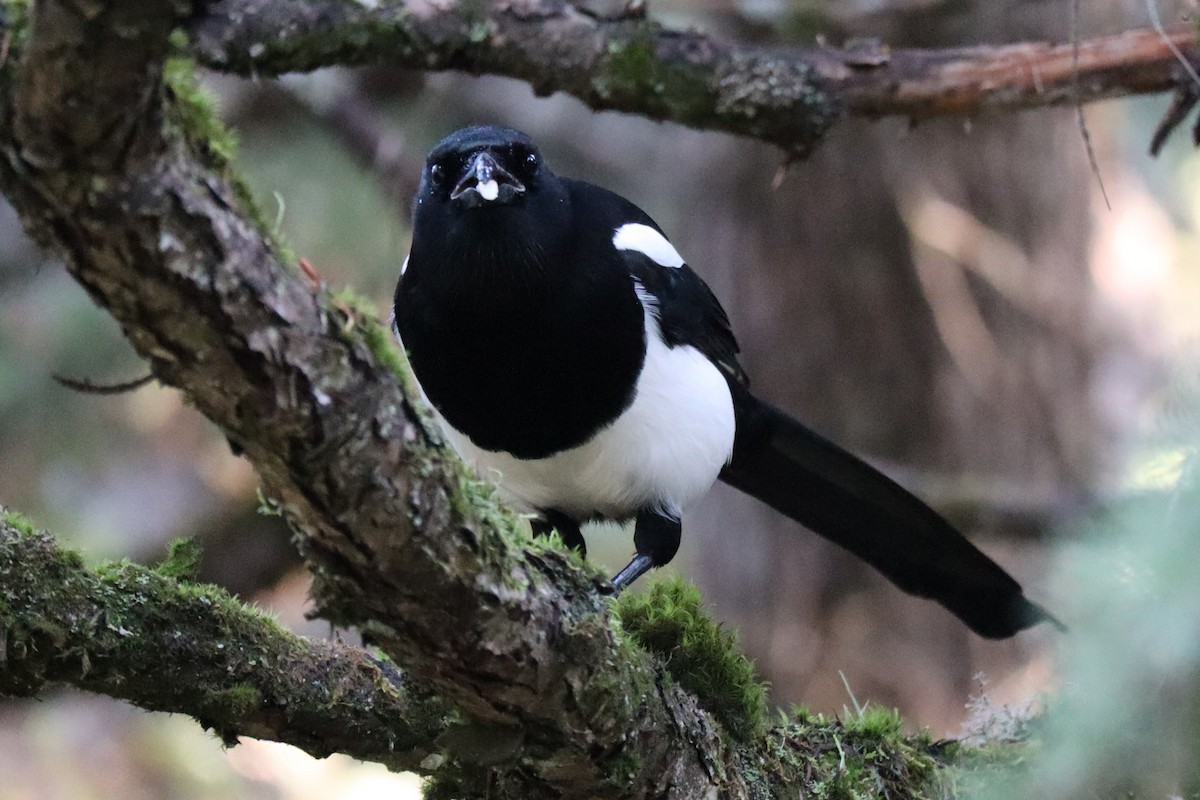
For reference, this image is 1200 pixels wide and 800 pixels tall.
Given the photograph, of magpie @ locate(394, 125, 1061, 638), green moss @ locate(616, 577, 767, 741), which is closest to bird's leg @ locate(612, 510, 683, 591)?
magpie @ locate(394, 125, 1061, 638)

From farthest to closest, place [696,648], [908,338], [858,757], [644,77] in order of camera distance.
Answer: [908,338], [644,77], [858,757], [696,648]

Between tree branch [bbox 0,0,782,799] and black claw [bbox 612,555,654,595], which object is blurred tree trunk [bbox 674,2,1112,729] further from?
tree branch [bbox 0,0,782,799]

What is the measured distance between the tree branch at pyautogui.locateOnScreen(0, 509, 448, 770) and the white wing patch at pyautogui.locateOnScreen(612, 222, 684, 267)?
111 cm

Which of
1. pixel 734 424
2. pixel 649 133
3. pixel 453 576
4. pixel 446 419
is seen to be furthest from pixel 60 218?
pixel 649 133

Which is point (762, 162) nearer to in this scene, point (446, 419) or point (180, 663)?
point (446, 419)

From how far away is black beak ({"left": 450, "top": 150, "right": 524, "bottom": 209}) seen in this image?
2404 mm

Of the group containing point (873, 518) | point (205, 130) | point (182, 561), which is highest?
point (205, 130)

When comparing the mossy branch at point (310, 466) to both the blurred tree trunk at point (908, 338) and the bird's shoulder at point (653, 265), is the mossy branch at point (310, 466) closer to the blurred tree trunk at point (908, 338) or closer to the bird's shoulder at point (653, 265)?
the bird's shoulder at point (653, 265)

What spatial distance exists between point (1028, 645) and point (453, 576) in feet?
10.8

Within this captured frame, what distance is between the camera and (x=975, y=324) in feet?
14.8

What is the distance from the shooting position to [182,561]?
6.25 ft

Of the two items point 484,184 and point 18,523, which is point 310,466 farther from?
point 484,184

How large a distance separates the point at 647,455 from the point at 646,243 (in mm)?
473

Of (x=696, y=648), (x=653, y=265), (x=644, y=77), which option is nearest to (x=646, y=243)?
(x=653, y=265)
